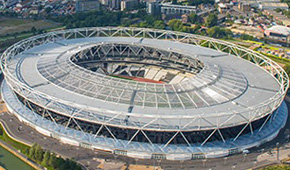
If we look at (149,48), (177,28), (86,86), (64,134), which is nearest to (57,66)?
(86,86)

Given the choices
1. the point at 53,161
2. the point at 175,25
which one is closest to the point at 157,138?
the point at 53,161

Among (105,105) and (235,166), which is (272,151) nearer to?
(235,166)

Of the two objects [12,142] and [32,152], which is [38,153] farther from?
[12,142]

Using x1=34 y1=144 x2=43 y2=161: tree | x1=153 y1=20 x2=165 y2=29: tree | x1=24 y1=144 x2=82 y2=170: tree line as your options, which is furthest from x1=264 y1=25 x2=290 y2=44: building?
x1=34 y1=144 x2=43 y2=161: tree

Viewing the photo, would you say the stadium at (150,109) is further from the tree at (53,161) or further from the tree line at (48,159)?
the tree at (53,161)

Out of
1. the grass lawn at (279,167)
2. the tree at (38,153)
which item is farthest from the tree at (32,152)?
the grass lawn at (279,167)
